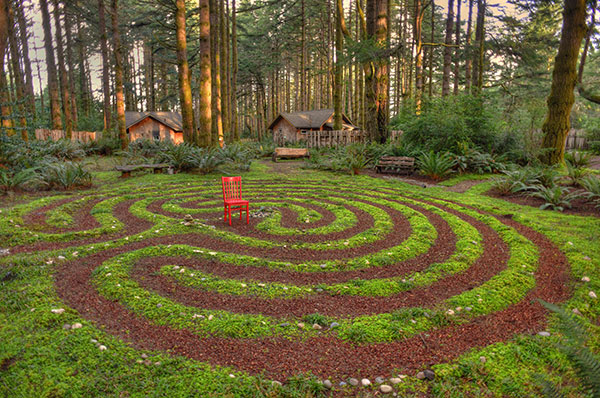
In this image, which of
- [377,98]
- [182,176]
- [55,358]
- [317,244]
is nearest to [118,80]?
[182,176]

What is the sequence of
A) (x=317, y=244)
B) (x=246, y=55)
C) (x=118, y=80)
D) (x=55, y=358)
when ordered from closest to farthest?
(x=55, y=358) → (x=317, y=244) → (x=118, y=80) → (x=246, y=55)

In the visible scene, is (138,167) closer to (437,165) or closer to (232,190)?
(232,190)

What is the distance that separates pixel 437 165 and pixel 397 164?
5.53ft

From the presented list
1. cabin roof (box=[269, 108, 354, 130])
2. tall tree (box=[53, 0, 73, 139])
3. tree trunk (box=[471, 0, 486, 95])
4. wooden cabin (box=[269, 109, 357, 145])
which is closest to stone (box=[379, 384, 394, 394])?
tree trunk (box=[471, 0, 486, 95])

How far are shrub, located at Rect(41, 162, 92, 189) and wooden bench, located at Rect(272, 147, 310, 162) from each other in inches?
400

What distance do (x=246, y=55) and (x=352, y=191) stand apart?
3606 cm

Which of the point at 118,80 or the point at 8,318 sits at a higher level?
the point at 118,80

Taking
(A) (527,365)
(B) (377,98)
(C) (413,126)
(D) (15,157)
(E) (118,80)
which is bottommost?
(A) (527,365)

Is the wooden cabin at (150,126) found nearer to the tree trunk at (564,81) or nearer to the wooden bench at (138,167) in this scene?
the wooden bench at (138,167)

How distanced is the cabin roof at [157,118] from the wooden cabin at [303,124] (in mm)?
10327

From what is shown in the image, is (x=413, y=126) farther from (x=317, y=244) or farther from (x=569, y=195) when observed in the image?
(x=317, y=244)

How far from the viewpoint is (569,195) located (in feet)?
25.6

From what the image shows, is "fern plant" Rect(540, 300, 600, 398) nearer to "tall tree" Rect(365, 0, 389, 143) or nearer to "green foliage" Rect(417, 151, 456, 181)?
"green foliage" Rect(417, 151, 456, 181)

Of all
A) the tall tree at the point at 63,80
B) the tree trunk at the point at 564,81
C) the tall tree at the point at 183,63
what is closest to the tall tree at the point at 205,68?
the tall tree at the point at 183,63
